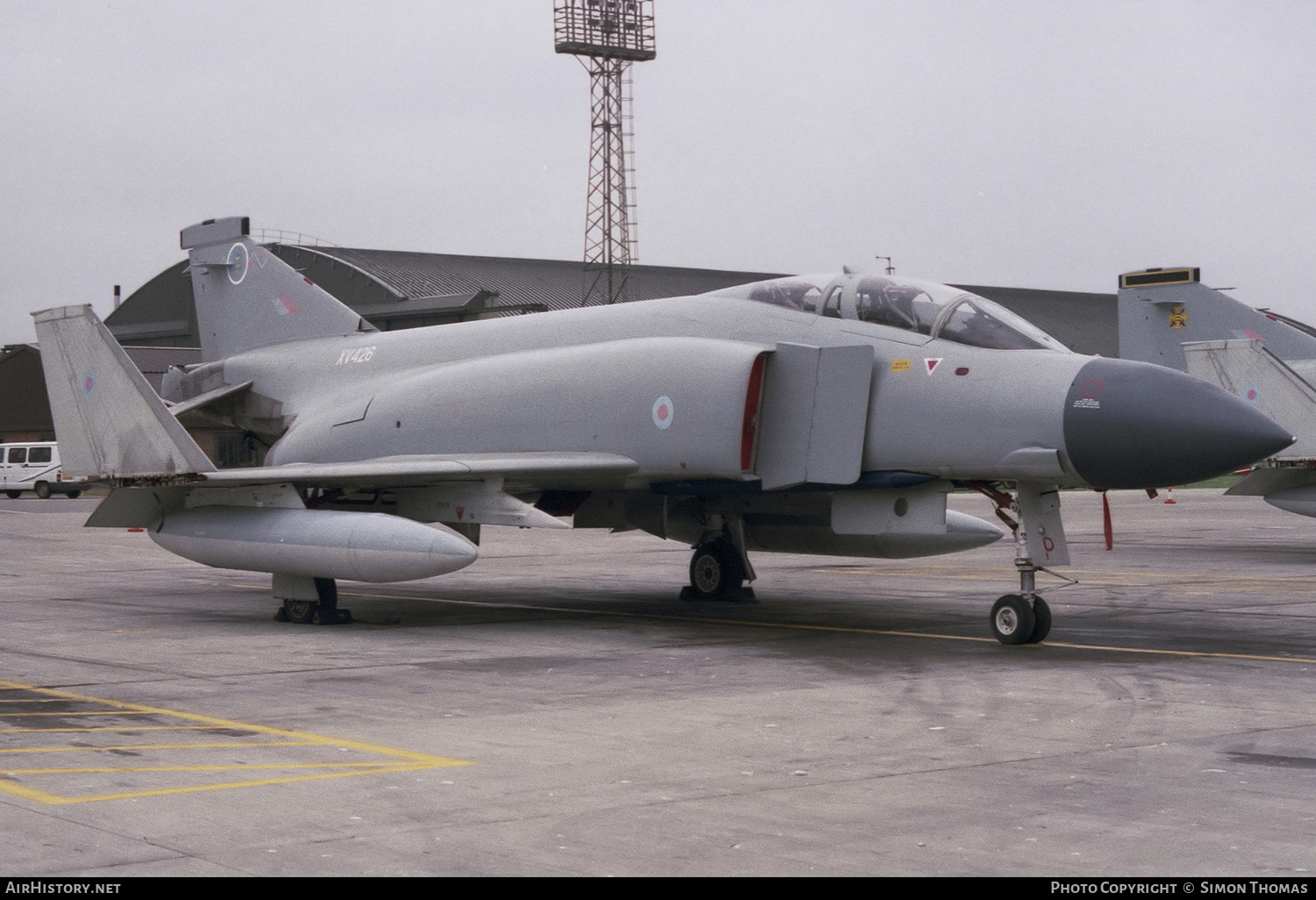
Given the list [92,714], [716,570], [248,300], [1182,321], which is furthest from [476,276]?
[92,714]

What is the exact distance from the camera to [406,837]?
5.49 m

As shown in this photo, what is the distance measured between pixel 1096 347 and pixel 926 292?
63164mm

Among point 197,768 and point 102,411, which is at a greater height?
point 102,411

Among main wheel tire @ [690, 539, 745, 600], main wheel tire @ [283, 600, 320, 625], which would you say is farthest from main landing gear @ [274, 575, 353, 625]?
main wheel tire @ [690, 539, 745, 600]

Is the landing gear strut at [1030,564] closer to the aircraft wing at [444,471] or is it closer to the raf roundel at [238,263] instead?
the aircraft wing at [444,471]

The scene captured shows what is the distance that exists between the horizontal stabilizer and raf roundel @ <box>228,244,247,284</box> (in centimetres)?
1507

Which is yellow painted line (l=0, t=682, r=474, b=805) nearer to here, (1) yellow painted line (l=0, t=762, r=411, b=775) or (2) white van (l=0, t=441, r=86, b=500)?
(1) yellow painted line (l=0, t=762, r=411, b=775)

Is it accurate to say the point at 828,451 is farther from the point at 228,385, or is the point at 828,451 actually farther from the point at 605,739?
the point at 228,385

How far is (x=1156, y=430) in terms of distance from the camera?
10.7 m

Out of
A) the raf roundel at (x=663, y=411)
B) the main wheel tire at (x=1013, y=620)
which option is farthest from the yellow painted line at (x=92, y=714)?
the main wheel tire at (x=1013, y=620)

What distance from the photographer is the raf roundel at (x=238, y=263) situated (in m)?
18.5

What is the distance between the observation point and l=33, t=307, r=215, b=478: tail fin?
45.0 feet

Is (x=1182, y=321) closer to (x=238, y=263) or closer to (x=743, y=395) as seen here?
(x=743, y=395)

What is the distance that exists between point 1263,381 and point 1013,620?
45.0 ft
